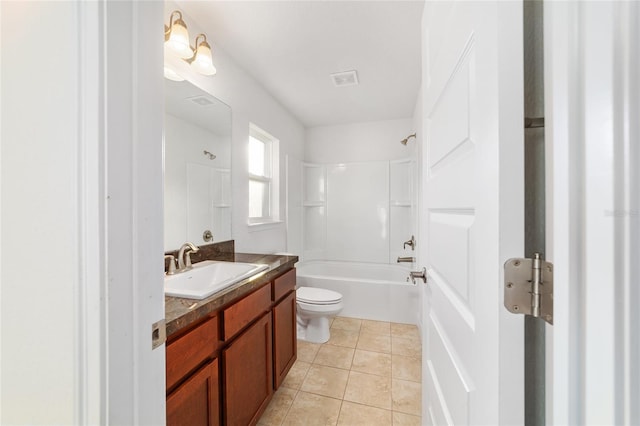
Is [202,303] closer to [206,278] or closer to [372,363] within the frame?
[206,278]

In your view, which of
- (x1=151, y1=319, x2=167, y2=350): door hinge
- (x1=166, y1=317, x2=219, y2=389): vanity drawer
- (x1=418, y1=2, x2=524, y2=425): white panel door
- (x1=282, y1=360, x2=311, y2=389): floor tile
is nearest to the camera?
(x1=418, y1=2, x2=524, y2=425): white panel door

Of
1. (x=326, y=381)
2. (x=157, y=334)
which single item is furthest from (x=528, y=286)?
(x=326, y=381)

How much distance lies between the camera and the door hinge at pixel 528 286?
1.24ft

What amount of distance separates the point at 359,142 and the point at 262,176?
1.61m

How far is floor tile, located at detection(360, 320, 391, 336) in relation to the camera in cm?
254

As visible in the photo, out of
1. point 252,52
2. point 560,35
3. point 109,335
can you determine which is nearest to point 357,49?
point 252,52

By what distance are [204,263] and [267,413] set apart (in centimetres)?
98

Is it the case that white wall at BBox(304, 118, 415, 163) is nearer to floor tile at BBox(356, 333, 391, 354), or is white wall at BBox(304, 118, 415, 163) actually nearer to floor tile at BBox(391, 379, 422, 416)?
floor tile at BBox(356, 333, 391, 354)

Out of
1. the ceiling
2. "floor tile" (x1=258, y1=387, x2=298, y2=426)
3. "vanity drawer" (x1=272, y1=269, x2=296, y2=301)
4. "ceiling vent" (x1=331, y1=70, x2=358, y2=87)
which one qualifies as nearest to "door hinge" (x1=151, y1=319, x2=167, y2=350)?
"vanity drawer" (x1=272, y1=269, x2=296, y2=301)

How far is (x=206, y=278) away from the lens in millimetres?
1491

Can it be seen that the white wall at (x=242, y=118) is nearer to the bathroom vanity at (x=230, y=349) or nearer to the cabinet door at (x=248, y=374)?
the bathroom vanity at (x=230, y=349)
